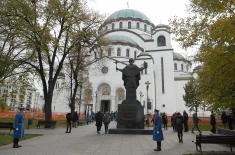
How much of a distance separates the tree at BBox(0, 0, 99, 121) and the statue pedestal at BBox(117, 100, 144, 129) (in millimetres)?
8304

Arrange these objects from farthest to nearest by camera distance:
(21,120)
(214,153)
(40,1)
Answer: (40,1) → (21,120) → (214,153)

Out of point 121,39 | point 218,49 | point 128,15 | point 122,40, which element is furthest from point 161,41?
point 218,49

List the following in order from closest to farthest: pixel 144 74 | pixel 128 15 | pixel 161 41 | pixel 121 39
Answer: pixel 144 74
pixel 121 39
pixel 161 41
pixel 128 15

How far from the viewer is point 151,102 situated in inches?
2151

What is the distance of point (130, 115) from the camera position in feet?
59.0

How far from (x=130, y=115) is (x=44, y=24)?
37.2 feet

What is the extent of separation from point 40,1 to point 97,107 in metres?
36.1

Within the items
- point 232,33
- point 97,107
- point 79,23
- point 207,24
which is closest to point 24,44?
point 79,23

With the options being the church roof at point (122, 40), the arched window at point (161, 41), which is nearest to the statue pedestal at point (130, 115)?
the church roof at point (122, 40)

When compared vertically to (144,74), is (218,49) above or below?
below

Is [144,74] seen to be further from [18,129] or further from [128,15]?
[18,129]

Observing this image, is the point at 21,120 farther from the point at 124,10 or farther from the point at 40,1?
the point at 124,10

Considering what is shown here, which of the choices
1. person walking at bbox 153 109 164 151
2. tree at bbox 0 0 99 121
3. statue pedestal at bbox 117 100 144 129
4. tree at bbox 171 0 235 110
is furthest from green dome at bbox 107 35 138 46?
person walking at bbox 153 109 164 151

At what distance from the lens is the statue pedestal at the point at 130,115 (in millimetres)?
17922
